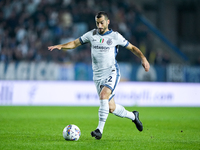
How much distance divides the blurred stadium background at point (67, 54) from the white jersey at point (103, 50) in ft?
31.0

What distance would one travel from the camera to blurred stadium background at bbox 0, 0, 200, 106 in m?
15.9

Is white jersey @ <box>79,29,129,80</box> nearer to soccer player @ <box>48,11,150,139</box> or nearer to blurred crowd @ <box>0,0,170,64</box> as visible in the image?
soccer player @ <box>48,11,150,139</box>

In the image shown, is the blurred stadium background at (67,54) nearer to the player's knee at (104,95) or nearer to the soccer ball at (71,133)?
the player's knee at (104,95)

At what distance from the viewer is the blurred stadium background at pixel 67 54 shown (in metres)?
15.9

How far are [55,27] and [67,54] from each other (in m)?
2.01

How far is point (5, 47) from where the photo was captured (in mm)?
17078

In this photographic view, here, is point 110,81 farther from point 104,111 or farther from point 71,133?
point 71,133

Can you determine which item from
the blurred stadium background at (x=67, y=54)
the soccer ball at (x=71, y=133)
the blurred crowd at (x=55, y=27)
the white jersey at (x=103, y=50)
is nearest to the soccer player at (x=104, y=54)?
the white jersey at (x=103, y=50)

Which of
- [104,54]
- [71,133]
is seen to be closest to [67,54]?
[104,54]

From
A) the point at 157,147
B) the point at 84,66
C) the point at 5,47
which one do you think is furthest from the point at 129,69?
the point at 157,147

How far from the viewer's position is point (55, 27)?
18.9 m

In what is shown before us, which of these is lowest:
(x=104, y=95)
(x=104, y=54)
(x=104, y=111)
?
(x=104, y=111)

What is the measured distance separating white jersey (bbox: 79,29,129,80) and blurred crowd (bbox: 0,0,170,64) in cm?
1009

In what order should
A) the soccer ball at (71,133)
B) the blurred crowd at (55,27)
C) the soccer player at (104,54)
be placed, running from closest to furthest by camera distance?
the soccer ball at (71,133) < the soccer player at (104,54) < the blurred crowd at (55,27)
